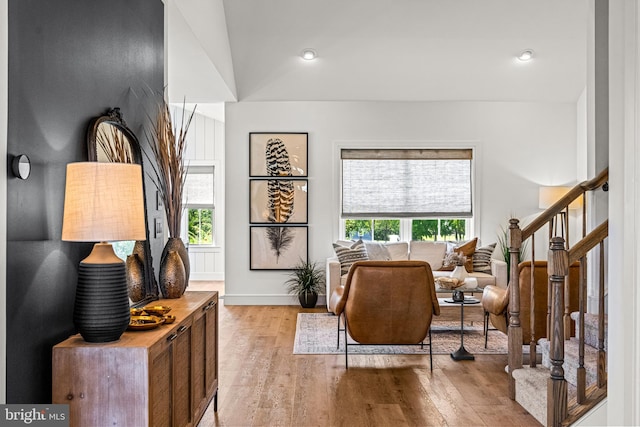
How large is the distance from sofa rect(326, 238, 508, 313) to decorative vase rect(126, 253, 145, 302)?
3.67m

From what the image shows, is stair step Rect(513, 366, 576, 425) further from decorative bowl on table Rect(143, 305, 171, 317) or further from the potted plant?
the potted plant

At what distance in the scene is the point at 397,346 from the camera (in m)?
5.22

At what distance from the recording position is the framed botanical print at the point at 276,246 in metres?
7.32

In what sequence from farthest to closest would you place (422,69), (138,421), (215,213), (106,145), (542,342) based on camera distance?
(215,213) → (422,69) → (542,342) → (106,145) → (138,421)

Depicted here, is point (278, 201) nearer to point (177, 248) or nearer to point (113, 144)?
point (177, 248)

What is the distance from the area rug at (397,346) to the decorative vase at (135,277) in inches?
87.0

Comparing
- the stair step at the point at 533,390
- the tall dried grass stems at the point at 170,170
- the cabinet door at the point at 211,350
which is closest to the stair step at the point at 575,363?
the stair step at the point at 533,390

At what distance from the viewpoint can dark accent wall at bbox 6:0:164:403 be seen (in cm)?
190

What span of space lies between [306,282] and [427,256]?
1559mm

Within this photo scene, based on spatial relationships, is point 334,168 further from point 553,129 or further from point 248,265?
point 553,129

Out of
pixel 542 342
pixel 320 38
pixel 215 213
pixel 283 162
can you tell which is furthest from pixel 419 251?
pixel 215 213

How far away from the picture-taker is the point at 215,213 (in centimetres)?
1008

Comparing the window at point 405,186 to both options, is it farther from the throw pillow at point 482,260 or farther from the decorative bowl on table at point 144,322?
the decorative bowl on table at point 144,322

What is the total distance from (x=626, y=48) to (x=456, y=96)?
560 centimetres
